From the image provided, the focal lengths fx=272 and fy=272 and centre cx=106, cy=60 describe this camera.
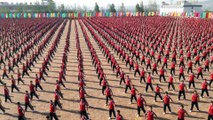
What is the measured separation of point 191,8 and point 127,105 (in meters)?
90.3

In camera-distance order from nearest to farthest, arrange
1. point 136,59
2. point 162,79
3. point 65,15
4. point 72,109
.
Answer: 1. point 72,109
2. point 162,79
3. point 136,59
4. point 65,15

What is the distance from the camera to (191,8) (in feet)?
315

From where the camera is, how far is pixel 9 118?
1198 cm

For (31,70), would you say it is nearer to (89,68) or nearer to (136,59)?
(89,68)

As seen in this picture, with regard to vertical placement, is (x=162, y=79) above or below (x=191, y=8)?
below

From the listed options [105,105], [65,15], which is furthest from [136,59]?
[65,15]

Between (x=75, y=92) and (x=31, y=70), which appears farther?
(x=31, y=70)

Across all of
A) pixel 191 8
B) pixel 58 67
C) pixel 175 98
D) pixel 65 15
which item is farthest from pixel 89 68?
pixel 191 8

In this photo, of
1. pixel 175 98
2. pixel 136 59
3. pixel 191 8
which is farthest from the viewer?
pixel 191 8

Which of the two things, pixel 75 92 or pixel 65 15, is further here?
pixel 65 15

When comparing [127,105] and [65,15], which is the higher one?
[65,15]

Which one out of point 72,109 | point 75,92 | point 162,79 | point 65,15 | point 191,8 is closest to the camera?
point 72,109

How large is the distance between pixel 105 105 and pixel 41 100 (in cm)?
341

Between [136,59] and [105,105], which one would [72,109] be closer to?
[105,105]
